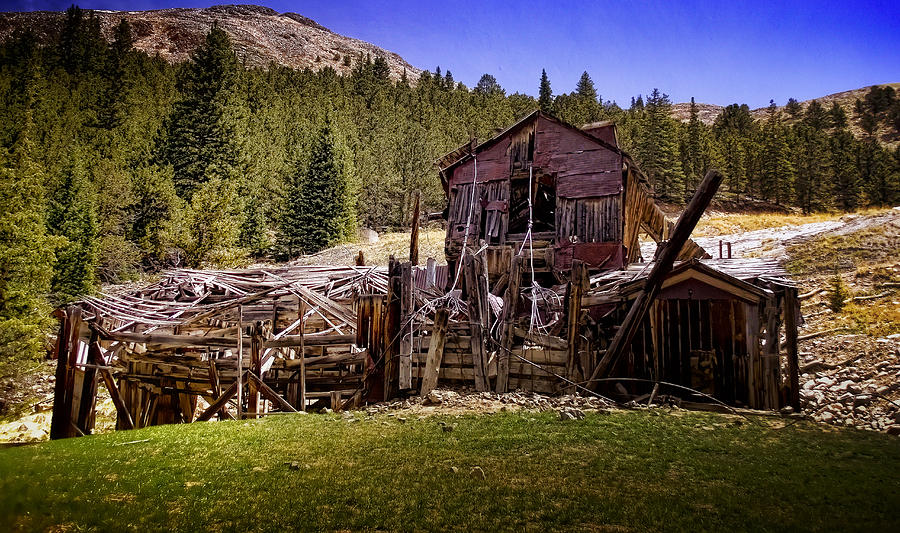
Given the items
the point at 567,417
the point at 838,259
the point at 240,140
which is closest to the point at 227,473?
the point at 567,417

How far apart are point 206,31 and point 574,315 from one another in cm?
19132

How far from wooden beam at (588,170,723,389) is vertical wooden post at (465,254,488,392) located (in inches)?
85.7

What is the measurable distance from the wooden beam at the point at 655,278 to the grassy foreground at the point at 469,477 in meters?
1.53

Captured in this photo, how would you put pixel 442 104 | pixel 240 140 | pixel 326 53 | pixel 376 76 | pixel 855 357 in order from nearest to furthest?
pixel 855 357 < pixel 240 140 < pixel 442 104 < pixel 376 76 < pixel 326 53

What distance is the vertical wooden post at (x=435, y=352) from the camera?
1009 centimetres

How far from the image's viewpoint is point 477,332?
33.7ft

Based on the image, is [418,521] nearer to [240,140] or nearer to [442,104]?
[240,140]

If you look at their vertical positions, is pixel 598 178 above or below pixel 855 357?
above

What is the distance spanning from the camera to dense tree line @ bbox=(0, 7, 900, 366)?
30984 millimetres

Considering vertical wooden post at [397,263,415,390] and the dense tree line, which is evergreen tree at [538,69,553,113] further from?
vertical wooden post at [397,263,415,390]

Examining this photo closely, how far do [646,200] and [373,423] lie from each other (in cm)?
2020

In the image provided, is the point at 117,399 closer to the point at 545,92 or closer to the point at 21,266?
the point at 21,266

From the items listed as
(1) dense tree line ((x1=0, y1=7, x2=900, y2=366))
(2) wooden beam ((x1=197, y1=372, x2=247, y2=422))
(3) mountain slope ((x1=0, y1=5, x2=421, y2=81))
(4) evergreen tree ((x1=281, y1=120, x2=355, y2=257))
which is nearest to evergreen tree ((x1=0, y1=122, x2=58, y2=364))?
(1) dense tree line ((x1=0, y1=7, x2=900, y2=366))

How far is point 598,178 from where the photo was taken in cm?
1994
